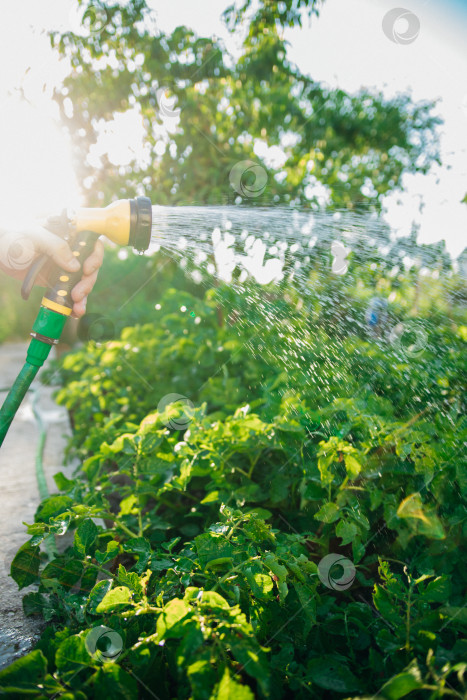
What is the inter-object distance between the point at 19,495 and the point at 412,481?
152 cm

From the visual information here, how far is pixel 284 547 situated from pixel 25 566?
65 cm

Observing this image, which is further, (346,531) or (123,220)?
(123,220)

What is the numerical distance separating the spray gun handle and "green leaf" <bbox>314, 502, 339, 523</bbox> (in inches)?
33.6

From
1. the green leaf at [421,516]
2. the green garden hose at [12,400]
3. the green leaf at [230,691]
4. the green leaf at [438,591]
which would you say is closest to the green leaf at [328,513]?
the green leaf at [421,516]

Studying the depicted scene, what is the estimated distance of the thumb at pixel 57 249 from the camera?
49.5 inches

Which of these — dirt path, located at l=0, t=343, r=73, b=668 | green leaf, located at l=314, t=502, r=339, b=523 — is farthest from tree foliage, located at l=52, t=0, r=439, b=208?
green leaf, located at l=314, t=502, r=339, b=523

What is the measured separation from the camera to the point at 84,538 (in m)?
1.13

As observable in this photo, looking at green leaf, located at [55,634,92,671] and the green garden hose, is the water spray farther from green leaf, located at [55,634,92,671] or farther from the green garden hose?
green leaf, located at [55,634,92,671]

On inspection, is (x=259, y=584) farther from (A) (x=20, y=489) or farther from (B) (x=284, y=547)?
(A) (x=20, y=489)

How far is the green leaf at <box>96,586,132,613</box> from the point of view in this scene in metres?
0.90

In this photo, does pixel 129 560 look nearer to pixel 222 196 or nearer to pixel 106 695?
pixel 106 695

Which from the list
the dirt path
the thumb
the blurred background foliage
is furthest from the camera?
the blurred background foliage

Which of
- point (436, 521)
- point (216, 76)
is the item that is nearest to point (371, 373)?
point (436, 521)

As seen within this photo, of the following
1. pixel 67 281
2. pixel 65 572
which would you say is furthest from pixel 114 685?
pixel 67 281
